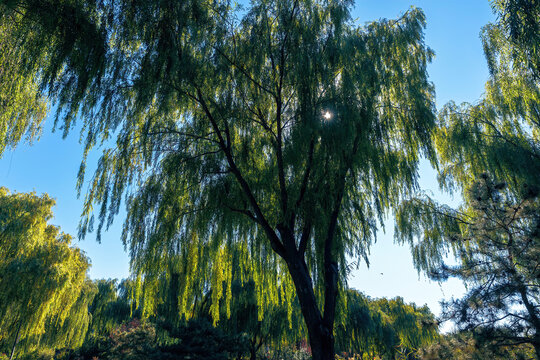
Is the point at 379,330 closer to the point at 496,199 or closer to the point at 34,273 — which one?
the point at 496,199

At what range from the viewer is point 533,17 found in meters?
3.29

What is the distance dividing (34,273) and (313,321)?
779cm

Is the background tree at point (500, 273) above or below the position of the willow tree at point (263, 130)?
below

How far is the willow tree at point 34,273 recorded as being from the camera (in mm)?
7746

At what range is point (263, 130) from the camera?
494 cm

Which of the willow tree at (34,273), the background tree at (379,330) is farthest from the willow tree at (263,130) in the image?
the background tree at (379,330)

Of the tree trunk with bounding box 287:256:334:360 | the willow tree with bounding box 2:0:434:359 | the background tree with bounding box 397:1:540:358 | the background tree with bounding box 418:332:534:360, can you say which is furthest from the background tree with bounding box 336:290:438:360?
the tree trunk with bounding box 287:256:334:360

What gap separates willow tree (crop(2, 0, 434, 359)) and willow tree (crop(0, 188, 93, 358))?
548cm

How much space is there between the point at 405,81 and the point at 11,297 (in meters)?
9.88

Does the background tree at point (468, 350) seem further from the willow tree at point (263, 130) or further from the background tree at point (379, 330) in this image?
the background tree at point (379, 330)

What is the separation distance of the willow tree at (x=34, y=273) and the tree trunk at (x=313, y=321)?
7382 millimetres

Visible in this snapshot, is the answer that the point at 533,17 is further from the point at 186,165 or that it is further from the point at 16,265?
the point at 16,265

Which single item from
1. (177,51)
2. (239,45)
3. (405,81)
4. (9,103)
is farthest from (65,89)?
(405,81)

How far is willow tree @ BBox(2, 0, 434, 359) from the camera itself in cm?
385
